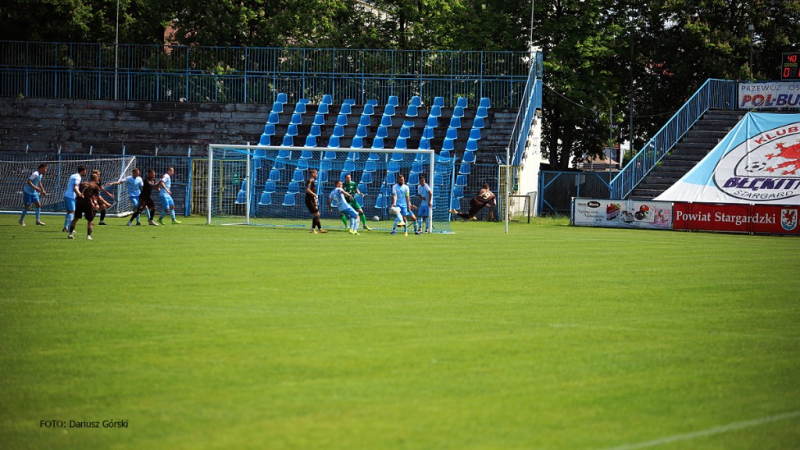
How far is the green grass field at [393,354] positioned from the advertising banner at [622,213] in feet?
54.9

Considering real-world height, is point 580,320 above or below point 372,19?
below

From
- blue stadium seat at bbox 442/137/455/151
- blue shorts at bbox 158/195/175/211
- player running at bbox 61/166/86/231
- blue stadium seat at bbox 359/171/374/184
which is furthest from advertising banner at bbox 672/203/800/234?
player running at bbox 61/166/86/231

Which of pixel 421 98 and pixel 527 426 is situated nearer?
pixel 527 426

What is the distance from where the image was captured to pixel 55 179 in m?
37.9

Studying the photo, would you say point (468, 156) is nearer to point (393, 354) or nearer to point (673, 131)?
point (673, 131)

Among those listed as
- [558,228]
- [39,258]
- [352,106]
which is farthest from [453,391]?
[352,106]

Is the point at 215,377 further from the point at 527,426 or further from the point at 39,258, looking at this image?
the point at 39,258

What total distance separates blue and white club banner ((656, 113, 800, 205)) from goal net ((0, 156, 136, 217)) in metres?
21.4

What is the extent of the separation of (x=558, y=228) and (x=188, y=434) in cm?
2853

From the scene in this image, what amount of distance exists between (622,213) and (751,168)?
652 cm

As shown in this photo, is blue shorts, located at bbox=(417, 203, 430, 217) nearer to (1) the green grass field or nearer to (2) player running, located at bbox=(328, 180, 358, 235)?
(2) player running, located at bbox=(328, 180, 358, 235)

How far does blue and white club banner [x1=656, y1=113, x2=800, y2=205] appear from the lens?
3597 centimetres

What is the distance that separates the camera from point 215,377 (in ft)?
25.7

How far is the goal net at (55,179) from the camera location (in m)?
37.1
